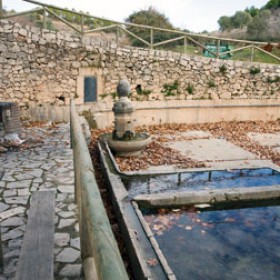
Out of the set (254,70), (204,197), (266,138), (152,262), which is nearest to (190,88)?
(254,70)

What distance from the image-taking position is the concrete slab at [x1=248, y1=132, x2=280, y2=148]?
346 inches

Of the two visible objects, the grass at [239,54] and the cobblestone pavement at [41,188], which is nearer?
the cobblestone pavement at [41,188]

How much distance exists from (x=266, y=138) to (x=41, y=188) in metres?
7.28

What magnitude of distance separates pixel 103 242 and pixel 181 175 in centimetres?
472

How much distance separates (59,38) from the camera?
403 inches

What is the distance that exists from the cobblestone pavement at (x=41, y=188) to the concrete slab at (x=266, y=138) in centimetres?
545

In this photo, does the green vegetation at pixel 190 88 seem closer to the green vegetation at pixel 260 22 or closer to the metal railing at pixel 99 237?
the metal railing at pixel 99 237

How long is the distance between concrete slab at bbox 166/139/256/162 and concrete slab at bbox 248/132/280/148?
1136mm

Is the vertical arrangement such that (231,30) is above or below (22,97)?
above

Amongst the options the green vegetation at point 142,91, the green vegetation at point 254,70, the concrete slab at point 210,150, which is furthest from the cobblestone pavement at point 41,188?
the green vegetation at point 254,70

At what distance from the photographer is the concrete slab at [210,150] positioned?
23.1ft

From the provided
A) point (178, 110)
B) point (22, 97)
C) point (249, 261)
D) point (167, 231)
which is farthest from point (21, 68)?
point (249, 261)

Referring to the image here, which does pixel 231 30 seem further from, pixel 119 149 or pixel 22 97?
pixel 119 149

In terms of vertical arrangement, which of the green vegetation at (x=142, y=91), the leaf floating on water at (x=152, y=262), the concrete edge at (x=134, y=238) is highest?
the green vegetation at (x=142, y=91)
